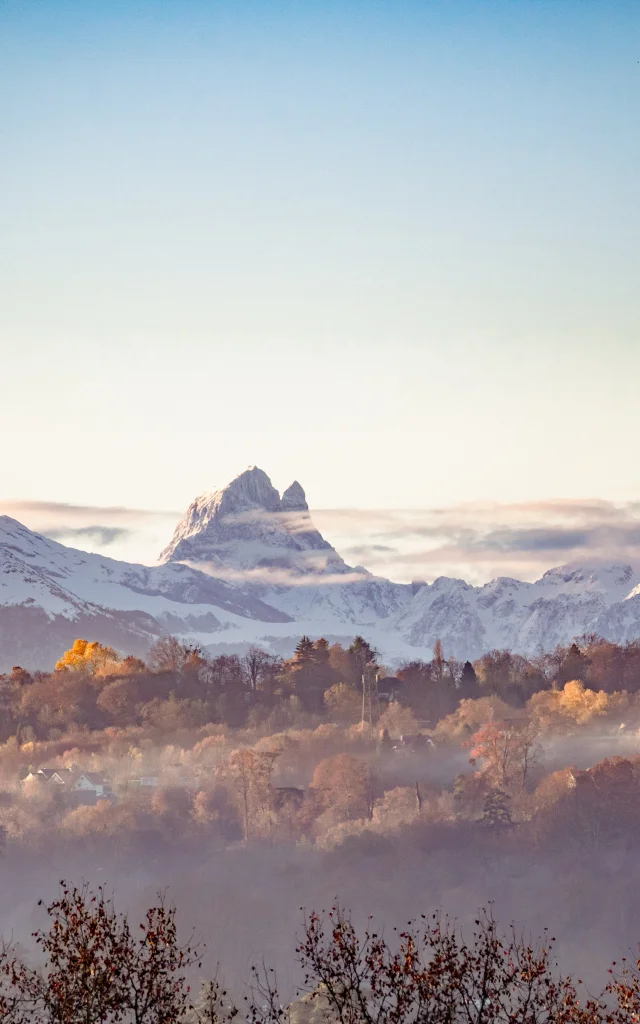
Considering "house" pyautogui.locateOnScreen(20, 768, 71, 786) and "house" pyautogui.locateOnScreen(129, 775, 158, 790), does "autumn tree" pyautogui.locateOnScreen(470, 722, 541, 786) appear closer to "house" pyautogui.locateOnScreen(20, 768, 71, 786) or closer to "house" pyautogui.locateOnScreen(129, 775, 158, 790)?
"house" pyautogui.locateOnScreen(129, 775, 158, 790)

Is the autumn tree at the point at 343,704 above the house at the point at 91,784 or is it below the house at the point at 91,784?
above

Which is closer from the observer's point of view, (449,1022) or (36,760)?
(449,1022)

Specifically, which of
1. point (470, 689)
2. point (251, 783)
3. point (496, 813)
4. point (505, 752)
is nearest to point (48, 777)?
point (251, 783)

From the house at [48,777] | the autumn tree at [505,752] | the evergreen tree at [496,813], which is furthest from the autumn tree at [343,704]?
the house at [48,777]

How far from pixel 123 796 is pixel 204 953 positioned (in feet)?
151

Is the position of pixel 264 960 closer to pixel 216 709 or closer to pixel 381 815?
pixel 381 815

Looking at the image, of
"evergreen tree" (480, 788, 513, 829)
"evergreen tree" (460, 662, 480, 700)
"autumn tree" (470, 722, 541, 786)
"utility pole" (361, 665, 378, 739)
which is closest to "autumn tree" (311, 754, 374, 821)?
"evergreen tree" (480, 788, 513, 829)

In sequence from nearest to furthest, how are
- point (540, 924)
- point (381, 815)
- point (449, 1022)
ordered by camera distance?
point (449, 1022) → point (540, 924) → point (381, 815)

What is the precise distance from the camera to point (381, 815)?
157 m

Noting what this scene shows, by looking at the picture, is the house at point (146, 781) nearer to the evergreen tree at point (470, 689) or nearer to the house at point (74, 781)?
the house at point (74, 781)

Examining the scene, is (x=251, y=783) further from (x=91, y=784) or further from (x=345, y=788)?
(x=91, y=784)

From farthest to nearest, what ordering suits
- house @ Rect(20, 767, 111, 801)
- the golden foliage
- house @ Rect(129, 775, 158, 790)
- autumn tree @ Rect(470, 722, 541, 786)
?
the golden foliage, house @ Rect(129, 775, 158, 790), house @ Rect(20, 767, 111, 801), autumn tree @ Rect(470, 722, 541, 786)

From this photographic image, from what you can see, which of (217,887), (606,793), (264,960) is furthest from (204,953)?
(606,793)

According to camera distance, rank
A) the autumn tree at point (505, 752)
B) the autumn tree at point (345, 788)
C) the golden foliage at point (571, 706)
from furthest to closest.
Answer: the golden foliage at point (571, 706) → the autumn tree at point (505, 752) → the autumn tree at point (345, 788)
